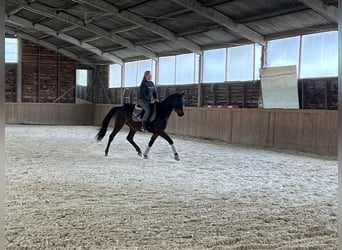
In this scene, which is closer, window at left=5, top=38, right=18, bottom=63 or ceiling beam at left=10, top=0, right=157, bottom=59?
ceiling beam at left=10, top=0, right=157, bottom=59

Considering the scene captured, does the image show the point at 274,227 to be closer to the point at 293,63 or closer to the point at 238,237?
the point at 238,237

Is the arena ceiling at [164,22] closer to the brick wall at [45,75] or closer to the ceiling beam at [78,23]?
the ceiling beam at [78,23]

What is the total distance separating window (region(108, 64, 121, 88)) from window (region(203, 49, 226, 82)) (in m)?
7.12

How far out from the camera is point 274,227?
3707 millimetres

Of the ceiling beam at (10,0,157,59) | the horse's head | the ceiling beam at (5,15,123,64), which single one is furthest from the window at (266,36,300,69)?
the ceiling beam at (5,15,123,64)

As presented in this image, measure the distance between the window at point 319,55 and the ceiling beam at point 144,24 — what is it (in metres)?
4.61

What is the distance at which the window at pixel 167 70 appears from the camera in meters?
17.7

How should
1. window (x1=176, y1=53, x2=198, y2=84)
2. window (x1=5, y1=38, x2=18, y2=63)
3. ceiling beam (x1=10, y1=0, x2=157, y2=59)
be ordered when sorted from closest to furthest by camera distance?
ceiling beam (x1=10, y1=0, x2=157, y2=59) < window (x1=176, y1=53, x2=198, y2=84) < window (x1=5, y1=38, x2=18, y2=63)

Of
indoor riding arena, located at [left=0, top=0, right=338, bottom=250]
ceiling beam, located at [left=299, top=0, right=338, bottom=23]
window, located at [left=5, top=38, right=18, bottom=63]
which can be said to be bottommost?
indoor riding arena, located at [left=0, top=0, right=338, bottom=250]

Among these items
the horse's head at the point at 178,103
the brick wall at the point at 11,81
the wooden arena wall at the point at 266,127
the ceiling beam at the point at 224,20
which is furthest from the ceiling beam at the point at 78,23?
the horse's head at the point at 178,103

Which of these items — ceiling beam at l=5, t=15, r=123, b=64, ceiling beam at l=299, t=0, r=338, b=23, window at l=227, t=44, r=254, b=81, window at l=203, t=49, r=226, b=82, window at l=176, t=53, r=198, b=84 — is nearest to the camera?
ceiling beam at l=299, t=0, r=338, b=23

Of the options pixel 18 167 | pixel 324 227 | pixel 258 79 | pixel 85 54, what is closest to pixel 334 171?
pixel 324 227

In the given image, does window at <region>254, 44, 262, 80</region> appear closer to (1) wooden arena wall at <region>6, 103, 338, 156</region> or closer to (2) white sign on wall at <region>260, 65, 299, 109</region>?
(2) white sign on wall at <region>260, 65, 299, 109</region>

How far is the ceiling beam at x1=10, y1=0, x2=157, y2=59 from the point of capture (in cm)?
1526
